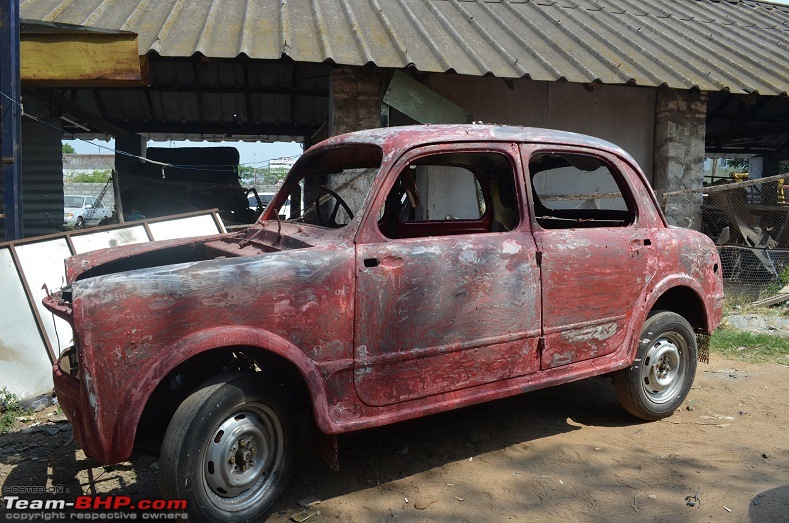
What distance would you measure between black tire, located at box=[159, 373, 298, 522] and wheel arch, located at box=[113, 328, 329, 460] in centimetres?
13

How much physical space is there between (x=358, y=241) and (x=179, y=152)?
12.1 meters

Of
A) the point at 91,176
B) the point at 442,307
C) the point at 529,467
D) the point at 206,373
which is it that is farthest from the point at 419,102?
the point at 91,176

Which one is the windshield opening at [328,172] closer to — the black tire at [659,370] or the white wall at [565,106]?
the black tire at [659,370]

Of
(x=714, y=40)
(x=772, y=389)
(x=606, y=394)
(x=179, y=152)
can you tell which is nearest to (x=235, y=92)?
(x=179, y=152)

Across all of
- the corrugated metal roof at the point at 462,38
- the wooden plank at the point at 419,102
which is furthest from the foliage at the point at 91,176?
the wooden plank at the point at 419,102

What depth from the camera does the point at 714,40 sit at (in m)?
9.69

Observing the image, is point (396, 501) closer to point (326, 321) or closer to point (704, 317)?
point (326, 321)

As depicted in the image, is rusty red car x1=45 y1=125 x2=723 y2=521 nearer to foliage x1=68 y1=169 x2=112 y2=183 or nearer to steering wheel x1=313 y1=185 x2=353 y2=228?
Answer: steering wheel x1=313 y1=185 x2=353 y2=228

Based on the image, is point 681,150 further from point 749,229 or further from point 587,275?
point 587,275

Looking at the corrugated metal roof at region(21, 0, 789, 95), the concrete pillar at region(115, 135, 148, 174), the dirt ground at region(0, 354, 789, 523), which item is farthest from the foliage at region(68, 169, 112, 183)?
the dirt ground at region(0, 354, 789, 523)

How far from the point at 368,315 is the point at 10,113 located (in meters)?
3.88

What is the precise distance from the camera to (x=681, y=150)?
8422mm

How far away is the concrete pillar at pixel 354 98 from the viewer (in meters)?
7.16

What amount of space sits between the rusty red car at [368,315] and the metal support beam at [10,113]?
6.57ft
